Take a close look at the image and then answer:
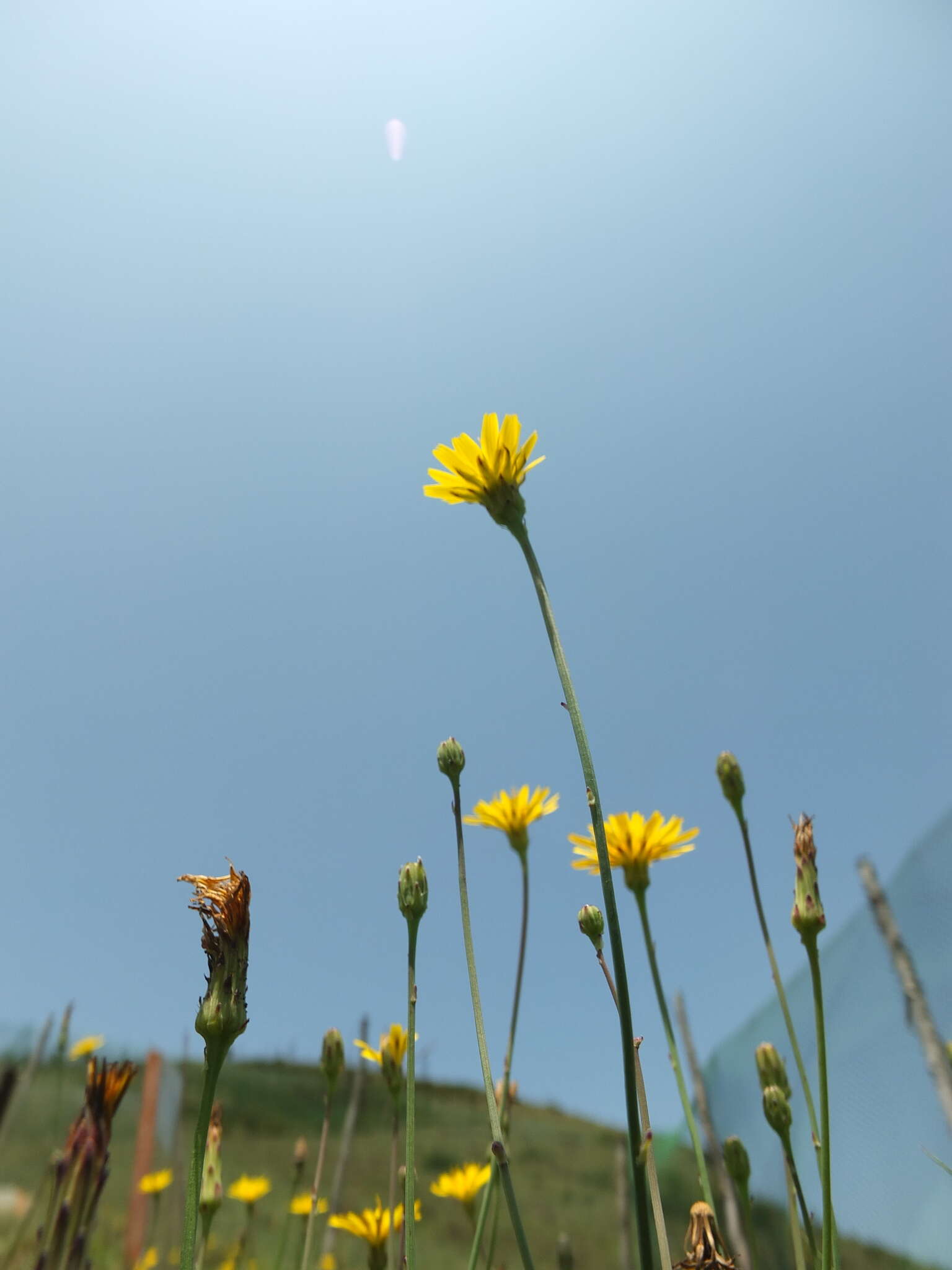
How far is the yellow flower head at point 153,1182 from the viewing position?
10.6 feet

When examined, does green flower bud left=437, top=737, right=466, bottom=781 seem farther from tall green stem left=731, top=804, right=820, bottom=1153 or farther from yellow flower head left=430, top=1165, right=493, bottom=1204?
yellow flower head left=430, top=1165, right=493, bottom=1204

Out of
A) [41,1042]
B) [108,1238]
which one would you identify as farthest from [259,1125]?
[41,1042]

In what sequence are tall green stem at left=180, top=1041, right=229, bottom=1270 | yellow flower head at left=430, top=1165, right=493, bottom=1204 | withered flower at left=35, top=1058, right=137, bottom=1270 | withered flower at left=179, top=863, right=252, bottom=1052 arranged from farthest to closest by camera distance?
yellow flower head at left=430, top=1165, right=493, bottom=1204 < withered flower at left=179, top=863, right=252, bottom=1052 < tall green stem at left=180, top=1041, right=229, bottom=1270 < withered flower at left=35, top=1058, right=137, bottom=1270

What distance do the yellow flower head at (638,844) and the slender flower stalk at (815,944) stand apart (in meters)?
0.51

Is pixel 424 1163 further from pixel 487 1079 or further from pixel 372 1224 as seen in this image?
pixel 487 1079

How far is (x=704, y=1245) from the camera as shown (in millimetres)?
898

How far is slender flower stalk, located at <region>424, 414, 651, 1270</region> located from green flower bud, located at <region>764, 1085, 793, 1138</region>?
0.77m

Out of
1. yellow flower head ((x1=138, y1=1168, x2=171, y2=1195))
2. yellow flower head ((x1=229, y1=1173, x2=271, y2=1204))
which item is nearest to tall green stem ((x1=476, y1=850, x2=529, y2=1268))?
yellow flower head ((x1=229, y1=1173, x2=271, y2=1204))

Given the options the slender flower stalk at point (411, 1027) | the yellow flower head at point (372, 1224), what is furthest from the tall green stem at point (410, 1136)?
the yellow flower head at point (372, 1224)

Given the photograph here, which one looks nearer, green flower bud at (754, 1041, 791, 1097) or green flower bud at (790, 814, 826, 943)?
green flower bud at (790, 814, 826, 943)

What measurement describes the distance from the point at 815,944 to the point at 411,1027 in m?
0.51

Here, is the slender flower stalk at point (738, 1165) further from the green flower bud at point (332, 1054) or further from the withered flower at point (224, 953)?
the withered flower at point (224, 953)

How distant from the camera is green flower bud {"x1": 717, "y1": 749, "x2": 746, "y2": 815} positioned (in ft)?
5.04

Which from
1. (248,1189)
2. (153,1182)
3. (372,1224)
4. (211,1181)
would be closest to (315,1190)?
(211,1181)
